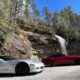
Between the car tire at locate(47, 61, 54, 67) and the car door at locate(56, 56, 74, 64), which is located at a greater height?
the car door at locate(56, 56, 74, 64)

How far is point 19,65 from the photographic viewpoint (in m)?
18.8

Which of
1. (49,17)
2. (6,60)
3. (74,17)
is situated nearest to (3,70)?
(6,60)

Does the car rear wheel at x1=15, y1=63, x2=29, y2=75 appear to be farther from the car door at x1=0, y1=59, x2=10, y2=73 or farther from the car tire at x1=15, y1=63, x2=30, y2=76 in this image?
the car door at x1=0, y1=59, x2=10, y2=73

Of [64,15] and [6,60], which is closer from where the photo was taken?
[6,60]

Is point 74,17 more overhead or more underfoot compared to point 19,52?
more overhead

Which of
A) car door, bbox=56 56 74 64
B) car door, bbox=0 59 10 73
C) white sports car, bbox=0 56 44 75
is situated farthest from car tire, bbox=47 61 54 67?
car door, bbox=0 59 10 73

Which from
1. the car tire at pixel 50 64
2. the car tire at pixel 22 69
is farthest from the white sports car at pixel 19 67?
the car tire at pixel 50 64

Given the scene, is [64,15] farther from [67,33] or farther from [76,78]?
[76,78]

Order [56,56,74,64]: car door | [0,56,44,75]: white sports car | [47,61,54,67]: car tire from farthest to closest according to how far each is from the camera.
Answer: [47,61,54,67]: car tire < [56,56,74,64]: car door < [0,56,44,75]: white sports car

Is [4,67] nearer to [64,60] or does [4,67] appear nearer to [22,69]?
[22,69]

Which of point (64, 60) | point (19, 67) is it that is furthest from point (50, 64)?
point (19, 67)

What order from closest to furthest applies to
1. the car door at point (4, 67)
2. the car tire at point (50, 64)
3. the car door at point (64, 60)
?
the car door at point (4, 67)
the car door at point (64, 60)
the car tire at point (50, 64)

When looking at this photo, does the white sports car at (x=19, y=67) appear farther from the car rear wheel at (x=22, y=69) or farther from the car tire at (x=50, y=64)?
the car tire at (x=50, y=64)

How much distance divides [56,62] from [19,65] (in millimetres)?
9178
